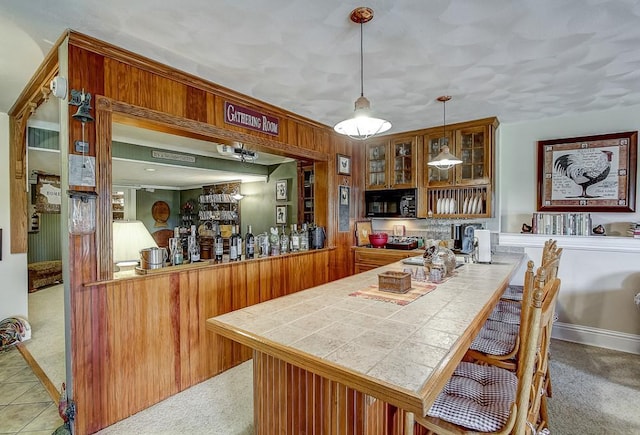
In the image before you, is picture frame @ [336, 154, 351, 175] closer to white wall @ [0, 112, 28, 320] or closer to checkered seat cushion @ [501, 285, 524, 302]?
checkered seat cushion @ [501, 285, 524, 302]

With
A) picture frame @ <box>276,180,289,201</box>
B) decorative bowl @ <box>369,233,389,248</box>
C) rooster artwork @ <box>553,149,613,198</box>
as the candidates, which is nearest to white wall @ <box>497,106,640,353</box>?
rooster artwork @ <box>553,149,613,198</box>

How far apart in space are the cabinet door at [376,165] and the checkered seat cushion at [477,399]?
10.7 feet

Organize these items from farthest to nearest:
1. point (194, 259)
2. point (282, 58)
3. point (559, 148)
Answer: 1. point (559, 148)
2. point (194, 259)
3. point (282, 58)

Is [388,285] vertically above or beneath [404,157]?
beneath

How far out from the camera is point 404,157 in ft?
14.6

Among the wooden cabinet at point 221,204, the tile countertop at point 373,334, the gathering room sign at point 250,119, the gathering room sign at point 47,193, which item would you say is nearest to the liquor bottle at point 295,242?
the gathering room sign at point 250,119

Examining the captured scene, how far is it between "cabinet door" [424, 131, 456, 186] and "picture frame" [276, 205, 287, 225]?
3280 mm

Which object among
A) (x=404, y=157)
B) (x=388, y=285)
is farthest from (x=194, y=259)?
(x=404, y=157)

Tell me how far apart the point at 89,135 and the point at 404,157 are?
3.57 meters

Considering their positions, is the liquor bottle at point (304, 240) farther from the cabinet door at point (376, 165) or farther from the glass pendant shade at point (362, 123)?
the glass pendant shade at point (362, 123)

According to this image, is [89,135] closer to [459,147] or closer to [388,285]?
[388,285]

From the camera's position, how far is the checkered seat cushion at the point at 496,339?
183 cm

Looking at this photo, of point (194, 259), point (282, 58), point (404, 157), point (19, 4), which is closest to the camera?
point (19, 4)

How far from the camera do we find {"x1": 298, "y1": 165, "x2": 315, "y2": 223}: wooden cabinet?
18.9ft
